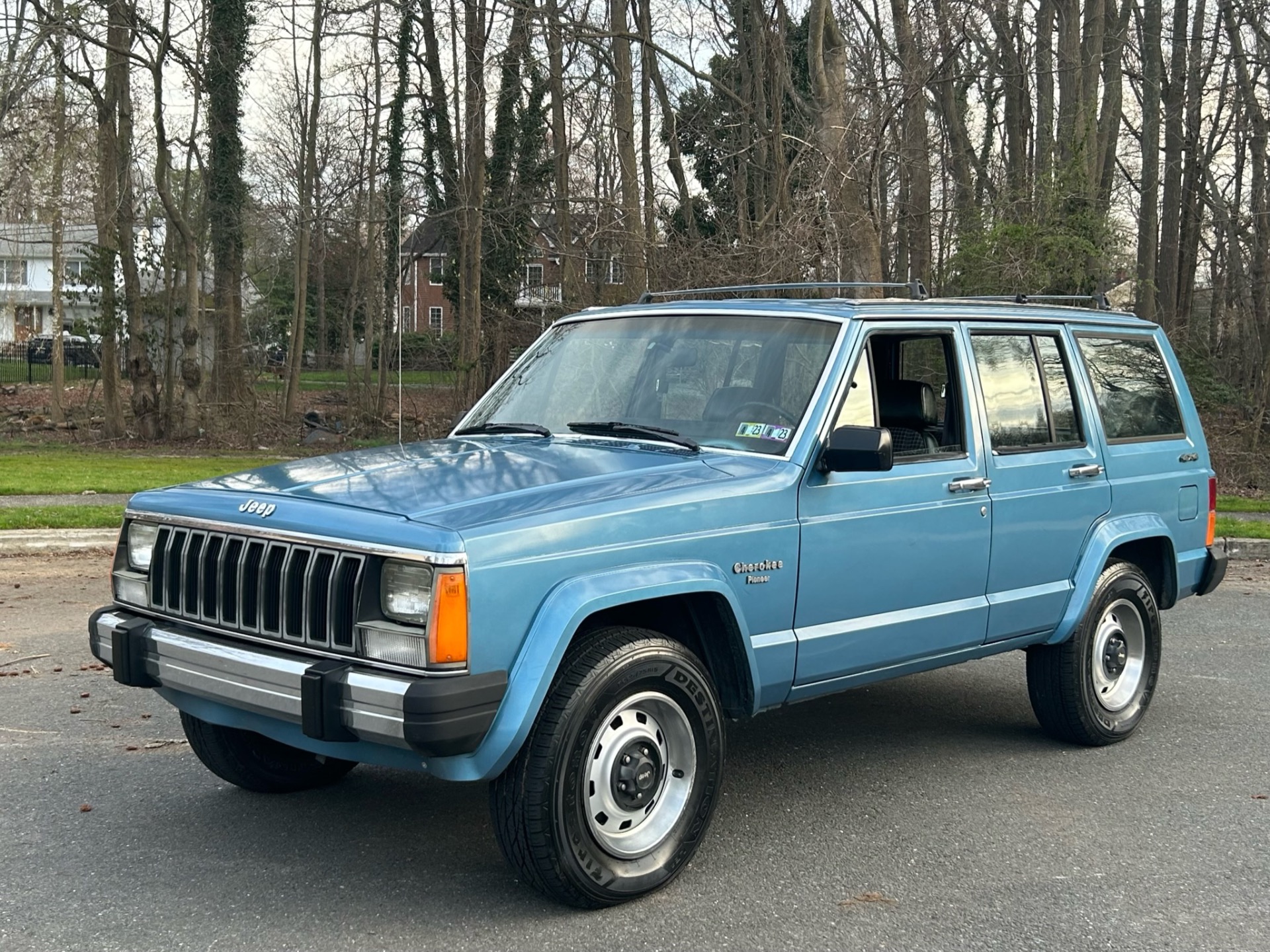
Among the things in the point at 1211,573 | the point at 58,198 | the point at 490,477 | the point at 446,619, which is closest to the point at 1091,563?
the point at 1211,573

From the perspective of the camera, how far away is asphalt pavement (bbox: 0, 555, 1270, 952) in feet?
13.4

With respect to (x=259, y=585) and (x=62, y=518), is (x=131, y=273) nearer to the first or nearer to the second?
(x=62, y=518)

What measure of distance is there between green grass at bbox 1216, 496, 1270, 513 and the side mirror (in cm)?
1217

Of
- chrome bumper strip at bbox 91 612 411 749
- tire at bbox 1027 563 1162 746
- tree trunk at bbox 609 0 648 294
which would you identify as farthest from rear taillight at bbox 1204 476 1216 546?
tree trunk at bbox 609 0 648 294

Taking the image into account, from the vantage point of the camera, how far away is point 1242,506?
53.0 feet

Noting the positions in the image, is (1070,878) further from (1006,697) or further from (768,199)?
(768,199)

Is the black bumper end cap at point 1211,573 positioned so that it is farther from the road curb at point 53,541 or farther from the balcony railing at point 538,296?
the balcony railing at point 538,296

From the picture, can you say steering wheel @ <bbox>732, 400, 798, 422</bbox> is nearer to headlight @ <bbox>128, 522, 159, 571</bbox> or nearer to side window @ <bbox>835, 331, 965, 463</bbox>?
side window @ <bbox>835, 331, 965, 463</bbox>

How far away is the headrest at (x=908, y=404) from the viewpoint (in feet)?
18.4

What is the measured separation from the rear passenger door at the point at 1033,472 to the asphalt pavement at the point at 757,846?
2.60 feet

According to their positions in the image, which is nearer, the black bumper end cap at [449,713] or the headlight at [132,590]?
the black bumper end cap at [449,713]

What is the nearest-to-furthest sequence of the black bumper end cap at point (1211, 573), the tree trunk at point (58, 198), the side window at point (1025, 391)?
the side window at point (1025, 391)
the black bumper end cap at point (1211, 573)
the tree trunk at point (58, 198)

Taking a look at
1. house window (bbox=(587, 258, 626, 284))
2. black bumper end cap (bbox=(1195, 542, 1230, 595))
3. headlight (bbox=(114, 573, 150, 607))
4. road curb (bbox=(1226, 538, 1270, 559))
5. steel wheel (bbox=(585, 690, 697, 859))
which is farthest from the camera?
house window (bbox=(587, 258, 626, 284))

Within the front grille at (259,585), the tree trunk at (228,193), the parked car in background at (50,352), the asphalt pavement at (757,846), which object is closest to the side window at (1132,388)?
the asphalt pavement at (757,846)
